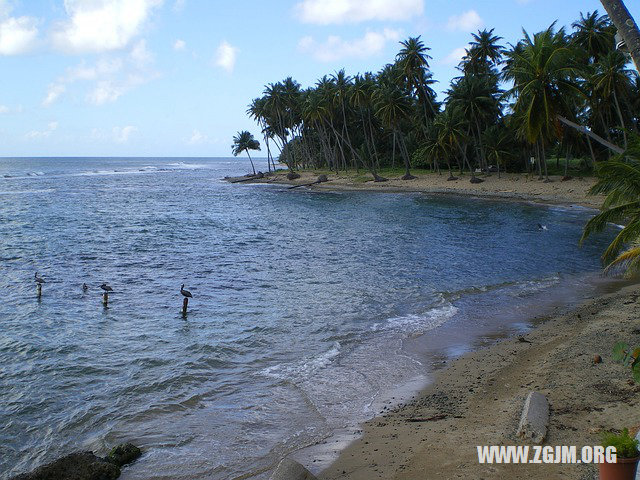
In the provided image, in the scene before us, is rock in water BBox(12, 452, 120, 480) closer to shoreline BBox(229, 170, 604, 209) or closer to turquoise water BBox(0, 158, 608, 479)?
turquoise water BBox(0, 158, 608, 479)

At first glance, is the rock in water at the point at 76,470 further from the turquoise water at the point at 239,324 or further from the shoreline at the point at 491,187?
the shoreline at the point at 491,187

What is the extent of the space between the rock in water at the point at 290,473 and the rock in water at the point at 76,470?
2989 millimetres

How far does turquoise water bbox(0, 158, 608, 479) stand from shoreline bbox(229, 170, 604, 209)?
530 inches

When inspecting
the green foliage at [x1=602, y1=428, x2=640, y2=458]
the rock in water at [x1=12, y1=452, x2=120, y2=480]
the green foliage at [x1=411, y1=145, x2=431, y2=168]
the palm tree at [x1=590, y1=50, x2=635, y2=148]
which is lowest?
the rock in water at [x1=12, y1=452, x2=120, y2=480]

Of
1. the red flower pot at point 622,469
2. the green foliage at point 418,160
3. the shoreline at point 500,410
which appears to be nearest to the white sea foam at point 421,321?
the shoreline at point 500,410

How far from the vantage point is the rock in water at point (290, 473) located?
24.1 feet

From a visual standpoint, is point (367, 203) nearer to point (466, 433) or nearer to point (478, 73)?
point (478, 73)

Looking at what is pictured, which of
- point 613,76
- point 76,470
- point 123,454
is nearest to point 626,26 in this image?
point 123,454

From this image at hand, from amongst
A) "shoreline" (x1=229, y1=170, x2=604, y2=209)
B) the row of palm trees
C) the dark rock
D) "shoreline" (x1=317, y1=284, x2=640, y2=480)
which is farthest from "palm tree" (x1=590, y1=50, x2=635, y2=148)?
the dark rock

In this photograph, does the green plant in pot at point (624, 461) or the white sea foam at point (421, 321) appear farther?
the white sea foam at point (421, 321)

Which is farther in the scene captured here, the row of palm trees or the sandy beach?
the row of palm trees

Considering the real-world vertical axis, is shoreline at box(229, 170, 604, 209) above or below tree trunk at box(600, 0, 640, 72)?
below

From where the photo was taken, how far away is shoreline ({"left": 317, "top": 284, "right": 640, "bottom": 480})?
7.83 m

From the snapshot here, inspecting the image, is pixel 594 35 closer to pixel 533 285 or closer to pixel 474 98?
pixel 474 98
